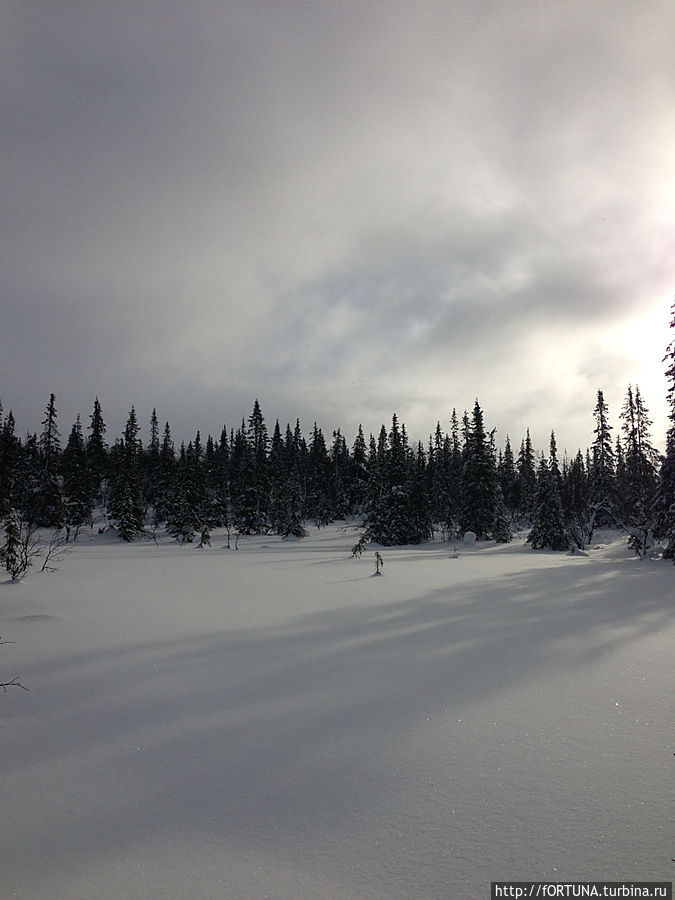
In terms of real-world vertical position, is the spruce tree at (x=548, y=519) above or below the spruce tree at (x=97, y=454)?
below

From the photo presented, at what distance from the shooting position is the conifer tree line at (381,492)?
38.5 meters

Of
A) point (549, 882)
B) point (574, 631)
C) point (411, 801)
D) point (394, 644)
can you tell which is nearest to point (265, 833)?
point (411, 801)

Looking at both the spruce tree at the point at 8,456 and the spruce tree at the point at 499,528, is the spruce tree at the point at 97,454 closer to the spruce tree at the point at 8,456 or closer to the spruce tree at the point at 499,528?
the spruce tree at the point at 8,456

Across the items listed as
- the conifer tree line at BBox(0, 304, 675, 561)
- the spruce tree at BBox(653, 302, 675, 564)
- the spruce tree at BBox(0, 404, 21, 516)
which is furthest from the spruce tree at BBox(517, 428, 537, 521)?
the spruce tree at BBox(0, 404, 21, 516)

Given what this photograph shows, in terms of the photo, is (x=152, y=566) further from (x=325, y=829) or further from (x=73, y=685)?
(x=325, y=829)

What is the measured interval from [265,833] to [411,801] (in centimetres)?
112

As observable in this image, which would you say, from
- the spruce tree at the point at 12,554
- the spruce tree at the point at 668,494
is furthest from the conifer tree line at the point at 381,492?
the spruce tree at the point at 12,554

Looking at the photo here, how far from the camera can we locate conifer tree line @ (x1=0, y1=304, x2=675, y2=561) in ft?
126

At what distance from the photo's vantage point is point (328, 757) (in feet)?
13.4

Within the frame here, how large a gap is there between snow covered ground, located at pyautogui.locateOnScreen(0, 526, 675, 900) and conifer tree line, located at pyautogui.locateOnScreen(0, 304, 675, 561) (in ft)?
76.0

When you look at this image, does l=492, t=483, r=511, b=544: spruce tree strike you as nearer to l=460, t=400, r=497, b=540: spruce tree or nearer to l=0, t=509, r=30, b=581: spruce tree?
l=460, t=400, r=497, b=540: spruce tree

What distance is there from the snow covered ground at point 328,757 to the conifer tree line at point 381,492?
23.2m

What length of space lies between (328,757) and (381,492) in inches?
1624

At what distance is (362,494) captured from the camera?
73.6m
